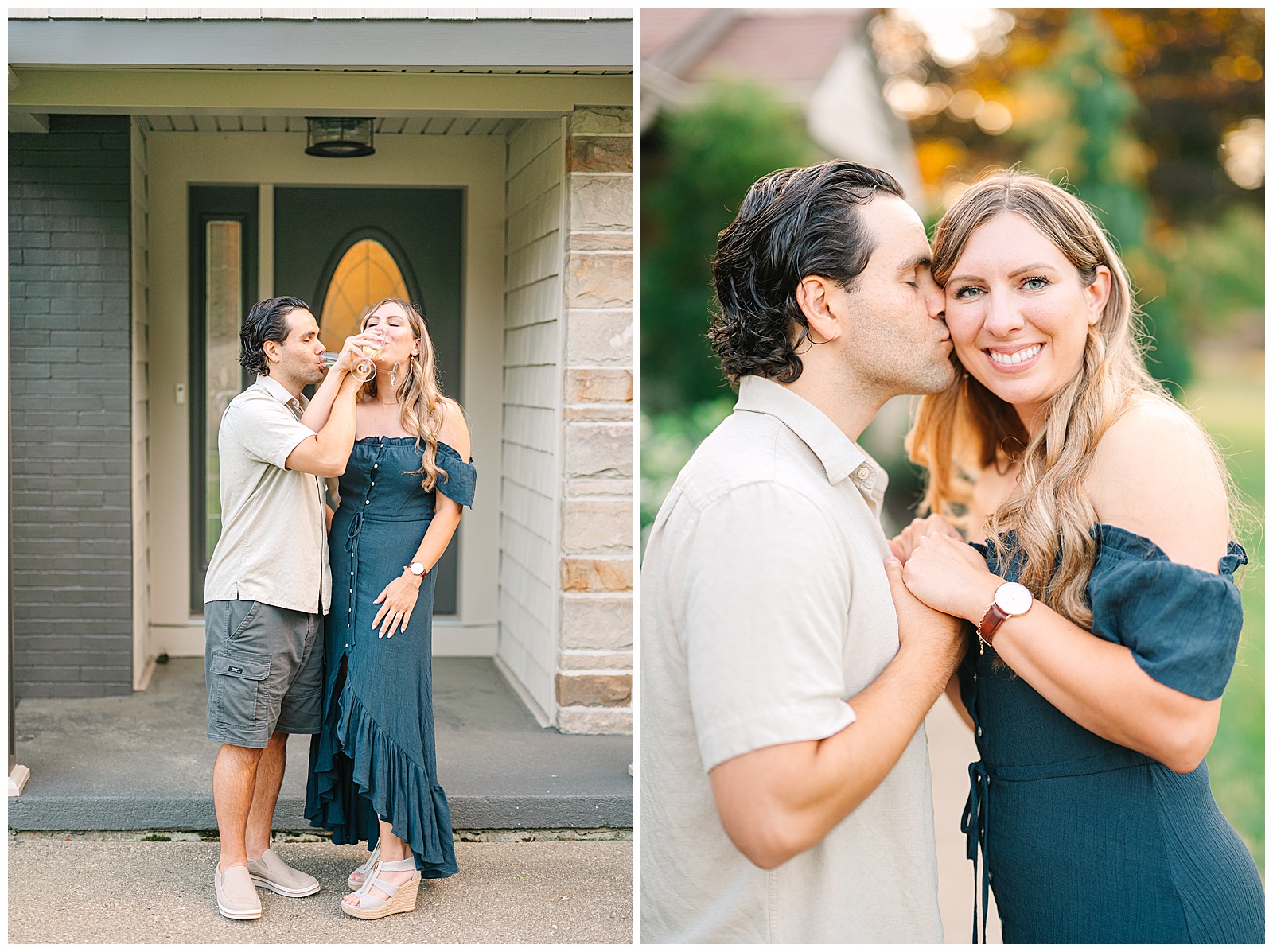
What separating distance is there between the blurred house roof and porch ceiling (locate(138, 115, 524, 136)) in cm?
81

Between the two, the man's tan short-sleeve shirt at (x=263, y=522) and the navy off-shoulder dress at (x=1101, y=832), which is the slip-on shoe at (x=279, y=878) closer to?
the man's tan short-sleeve shirt at (x=263, y=522)

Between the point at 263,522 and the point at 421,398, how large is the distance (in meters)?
0.55

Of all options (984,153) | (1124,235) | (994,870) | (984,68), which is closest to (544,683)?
(994,870)

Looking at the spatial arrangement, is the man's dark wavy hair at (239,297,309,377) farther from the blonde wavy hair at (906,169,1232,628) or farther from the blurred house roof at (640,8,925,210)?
the blurred house roof at (640,8,925,210)

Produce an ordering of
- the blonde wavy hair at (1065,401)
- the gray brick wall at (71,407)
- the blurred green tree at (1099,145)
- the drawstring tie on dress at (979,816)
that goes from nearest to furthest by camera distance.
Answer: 1. the blonde wavy hair at (1065,401)
2. the drawstring tie on dress at (979,816)
3. the gray brick wall at (71,407)
4. the blurred green tree at (1099,145)

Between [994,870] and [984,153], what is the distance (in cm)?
1047

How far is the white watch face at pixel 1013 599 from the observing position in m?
1.75

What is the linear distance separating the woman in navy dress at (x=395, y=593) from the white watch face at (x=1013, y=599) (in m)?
1.76

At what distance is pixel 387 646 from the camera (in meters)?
3.12

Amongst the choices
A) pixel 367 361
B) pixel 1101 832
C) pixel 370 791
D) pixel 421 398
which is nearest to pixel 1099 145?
pixel 421 398

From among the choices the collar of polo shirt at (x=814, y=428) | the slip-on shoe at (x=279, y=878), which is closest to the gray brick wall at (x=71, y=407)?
the slip-on shoe at (x=279, y=878)

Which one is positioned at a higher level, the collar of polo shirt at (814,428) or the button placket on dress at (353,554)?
the collar of polo shirt at (814,428)

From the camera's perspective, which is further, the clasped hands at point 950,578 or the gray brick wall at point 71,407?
the gray brick wall at point 71,407

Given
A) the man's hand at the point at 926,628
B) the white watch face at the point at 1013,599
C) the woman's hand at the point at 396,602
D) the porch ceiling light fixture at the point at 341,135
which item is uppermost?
the porch ceiling light fixture at the point at 341,135
